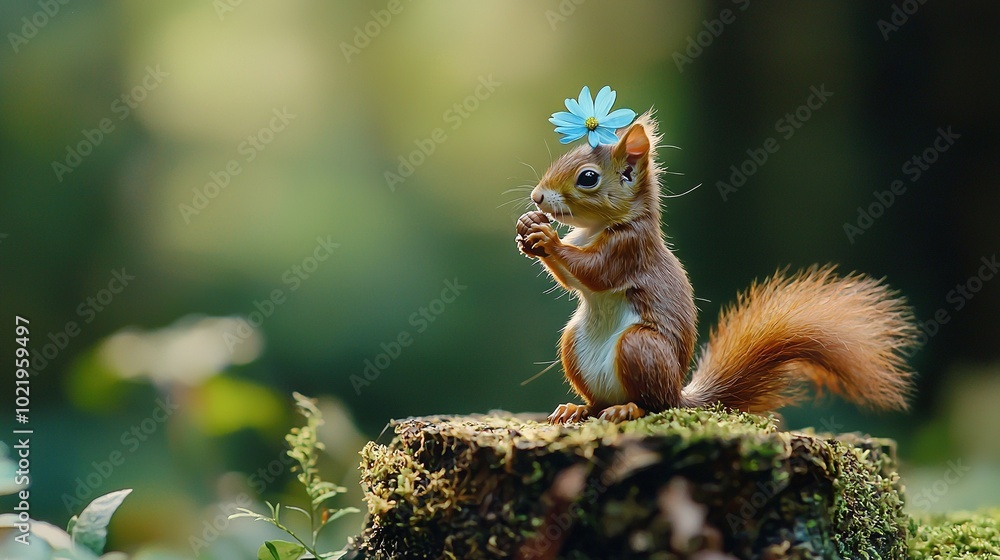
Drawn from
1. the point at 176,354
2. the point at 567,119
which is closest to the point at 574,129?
the point at 567,119

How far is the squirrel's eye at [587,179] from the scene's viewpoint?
188 centimetres

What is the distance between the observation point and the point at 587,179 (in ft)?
6.17

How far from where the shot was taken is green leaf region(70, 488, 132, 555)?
167 centimetres

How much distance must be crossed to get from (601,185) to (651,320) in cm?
36

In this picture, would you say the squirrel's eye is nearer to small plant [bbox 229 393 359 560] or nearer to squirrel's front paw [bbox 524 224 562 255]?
squirrel's front paw [bbox 524 224 562 255]

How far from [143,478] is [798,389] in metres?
2.95

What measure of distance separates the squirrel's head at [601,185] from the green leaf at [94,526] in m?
1.22

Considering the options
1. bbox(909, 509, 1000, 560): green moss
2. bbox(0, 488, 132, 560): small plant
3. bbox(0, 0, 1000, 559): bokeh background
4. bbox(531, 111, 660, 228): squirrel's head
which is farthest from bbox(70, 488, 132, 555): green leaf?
bbox(0, 0, 1000, 559): bokeh background

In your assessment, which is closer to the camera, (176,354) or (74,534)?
(74,534)

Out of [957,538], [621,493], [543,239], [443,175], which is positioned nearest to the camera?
[621,493]

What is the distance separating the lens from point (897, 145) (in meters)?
4.48

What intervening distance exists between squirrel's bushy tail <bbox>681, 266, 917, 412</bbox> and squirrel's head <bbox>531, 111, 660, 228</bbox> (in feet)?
1.46

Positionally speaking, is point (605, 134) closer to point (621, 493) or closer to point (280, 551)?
point (621, 493)

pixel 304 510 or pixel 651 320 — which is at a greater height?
pixel 651 320
